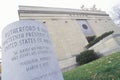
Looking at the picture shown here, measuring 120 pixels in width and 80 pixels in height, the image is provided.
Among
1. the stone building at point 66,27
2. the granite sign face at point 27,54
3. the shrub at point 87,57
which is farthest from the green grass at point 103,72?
the stone building at point 66,27

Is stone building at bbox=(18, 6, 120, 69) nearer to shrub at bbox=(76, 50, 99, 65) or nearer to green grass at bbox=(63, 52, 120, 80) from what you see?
shrub at bbox=(76, 50, 99, 65)

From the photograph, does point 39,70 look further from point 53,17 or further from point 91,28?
point 91,28

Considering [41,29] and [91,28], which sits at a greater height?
[91,28]

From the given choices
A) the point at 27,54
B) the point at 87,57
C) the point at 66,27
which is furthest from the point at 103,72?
the point at 66,27

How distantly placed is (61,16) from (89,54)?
11.5m

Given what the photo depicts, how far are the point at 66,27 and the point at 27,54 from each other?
68.6 ft

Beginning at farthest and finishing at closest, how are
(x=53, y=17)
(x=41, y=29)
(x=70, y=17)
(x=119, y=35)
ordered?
(x=70, y=17), (x=53, y=17), (x=119, y=35), (x=41, y=29)

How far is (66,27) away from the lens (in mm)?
24156

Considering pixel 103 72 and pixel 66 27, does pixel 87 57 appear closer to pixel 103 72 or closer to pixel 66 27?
pixel 103 72

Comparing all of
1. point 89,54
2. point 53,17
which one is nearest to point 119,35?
point 89,54

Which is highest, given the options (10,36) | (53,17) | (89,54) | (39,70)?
(53,17)

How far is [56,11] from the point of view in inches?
992

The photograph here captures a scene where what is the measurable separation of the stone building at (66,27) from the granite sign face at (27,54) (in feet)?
47.2

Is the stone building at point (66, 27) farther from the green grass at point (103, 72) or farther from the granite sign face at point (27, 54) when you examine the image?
the granite sign face at point (27, 54)
